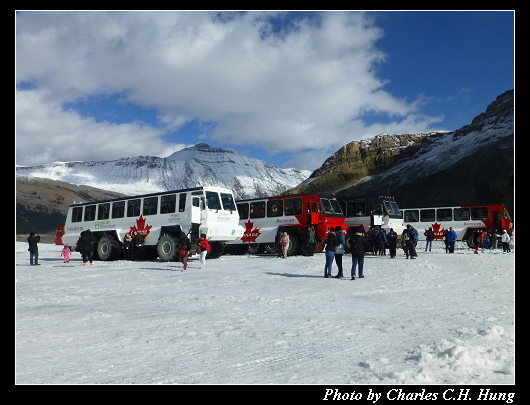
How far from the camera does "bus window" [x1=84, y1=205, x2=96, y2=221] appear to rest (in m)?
21.9

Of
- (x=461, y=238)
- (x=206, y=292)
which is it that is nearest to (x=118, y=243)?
(x=206, y=292)

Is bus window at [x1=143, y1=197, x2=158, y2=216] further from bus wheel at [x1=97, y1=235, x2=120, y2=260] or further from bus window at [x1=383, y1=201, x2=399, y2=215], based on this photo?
bus window at [x1=383, y1=201, x2=399, y2=215]

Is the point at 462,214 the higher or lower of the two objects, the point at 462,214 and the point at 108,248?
the higher

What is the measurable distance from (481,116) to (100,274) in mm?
119714

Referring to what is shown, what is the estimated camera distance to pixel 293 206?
22.1m

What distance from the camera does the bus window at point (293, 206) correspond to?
71.7ft

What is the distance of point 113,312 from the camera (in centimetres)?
823

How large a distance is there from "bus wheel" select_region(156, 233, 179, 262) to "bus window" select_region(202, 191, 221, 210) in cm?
205

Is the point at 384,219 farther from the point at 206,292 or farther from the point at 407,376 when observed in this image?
the point at 407,376

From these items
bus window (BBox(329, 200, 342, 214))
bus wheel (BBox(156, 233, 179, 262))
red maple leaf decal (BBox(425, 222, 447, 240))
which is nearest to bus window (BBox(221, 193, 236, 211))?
bus wheel (BBox(156, 233, 179, 262))

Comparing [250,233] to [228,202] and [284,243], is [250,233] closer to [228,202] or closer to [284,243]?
[284,243]

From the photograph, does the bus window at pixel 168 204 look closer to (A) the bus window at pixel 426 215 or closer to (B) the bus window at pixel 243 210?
(B) the bus window at pixel 243 210

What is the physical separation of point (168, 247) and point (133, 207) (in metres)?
3.12

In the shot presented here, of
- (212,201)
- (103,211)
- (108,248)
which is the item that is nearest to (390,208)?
(212,201)
